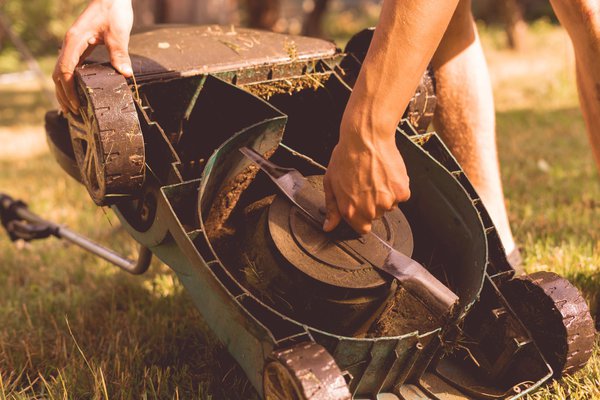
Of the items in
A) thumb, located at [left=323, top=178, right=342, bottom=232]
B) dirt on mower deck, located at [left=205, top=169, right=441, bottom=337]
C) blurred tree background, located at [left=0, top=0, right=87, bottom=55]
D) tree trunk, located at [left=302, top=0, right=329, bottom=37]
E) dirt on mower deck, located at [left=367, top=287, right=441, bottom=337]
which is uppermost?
thumb, located at [left=323, top=178, right=342, bottom=232]

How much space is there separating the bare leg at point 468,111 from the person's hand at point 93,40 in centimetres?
115

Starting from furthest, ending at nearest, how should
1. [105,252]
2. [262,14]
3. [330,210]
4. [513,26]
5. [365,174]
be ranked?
1. [513,26]
2. [262,14]
3. [105,252]
4. [330,210]
5. [365,174]

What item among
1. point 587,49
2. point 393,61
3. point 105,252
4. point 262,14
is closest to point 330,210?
point 393,61

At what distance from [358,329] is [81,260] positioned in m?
1.69

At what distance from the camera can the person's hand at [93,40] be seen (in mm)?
1969

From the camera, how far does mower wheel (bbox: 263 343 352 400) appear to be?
1.46 metres

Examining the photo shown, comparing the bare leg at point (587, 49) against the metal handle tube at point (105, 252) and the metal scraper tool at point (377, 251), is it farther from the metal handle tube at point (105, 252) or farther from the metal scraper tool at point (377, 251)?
the metal handle tube at point (105, 252)

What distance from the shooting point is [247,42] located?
7.93ft

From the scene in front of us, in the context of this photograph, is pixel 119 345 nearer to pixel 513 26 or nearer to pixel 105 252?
pixel 105 252

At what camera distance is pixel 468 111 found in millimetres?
2670

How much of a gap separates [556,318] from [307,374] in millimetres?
717

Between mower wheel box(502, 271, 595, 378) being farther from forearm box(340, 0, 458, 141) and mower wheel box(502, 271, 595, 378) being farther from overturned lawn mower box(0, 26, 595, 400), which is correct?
forearm box(340, 0, 458, 141)

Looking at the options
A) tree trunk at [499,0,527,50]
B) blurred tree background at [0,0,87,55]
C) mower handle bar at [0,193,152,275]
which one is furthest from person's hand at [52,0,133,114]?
blurred tree background at [0,0,87,55]

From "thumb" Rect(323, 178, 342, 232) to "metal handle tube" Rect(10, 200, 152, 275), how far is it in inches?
28.3
